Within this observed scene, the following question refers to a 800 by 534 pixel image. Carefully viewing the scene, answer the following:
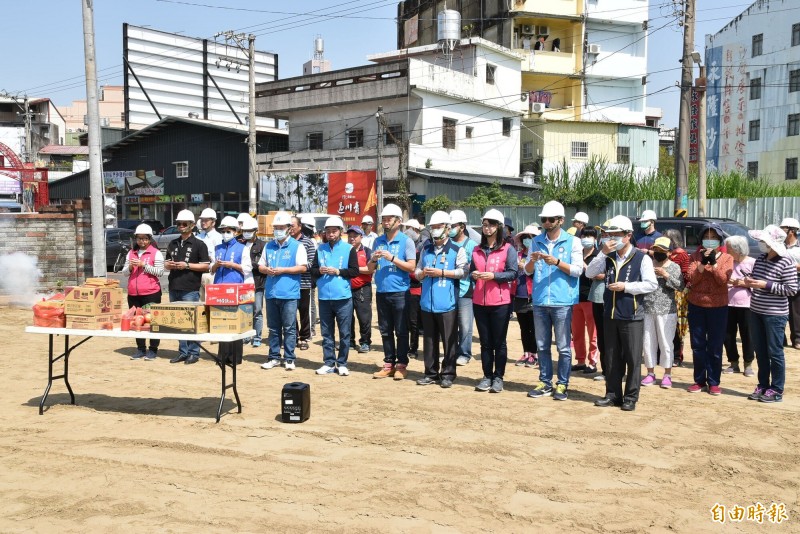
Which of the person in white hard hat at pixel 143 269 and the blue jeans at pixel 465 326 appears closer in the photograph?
the blue jeans at pixel 465 326

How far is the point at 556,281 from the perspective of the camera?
25.8 ft

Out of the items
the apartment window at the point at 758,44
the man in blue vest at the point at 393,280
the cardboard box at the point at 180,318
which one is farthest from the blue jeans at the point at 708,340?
the apartment window at the point at 758,44

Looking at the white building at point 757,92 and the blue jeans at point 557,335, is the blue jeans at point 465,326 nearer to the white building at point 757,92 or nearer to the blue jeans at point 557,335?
the blue jeans at point 557,335

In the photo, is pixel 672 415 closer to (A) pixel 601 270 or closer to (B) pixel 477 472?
(A) pixel 601 270

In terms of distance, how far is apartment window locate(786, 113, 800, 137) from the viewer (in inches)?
1658

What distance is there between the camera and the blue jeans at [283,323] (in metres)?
9.16

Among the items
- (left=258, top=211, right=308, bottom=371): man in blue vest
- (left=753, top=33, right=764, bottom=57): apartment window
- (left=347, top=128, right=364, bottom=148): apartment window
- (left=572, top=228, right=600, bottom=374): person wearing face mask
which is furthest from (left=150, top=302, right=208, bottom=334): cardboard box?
(left=753, top=33, right=764, bottom=57): apartment window

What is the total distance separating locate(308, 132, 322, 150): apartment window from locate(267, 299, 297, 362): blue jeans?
2619 cm

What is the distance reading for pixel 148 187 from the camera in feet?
135

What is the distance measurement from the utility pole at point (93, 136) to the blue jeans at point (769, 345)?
12779 millimetres

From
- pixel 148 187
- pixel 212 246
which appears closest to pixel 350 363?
pixel 212 246

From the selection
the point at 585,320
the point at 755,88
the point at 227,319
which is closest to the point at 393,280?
the point at 227,319

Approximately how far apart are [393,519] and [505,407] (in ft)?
10.1

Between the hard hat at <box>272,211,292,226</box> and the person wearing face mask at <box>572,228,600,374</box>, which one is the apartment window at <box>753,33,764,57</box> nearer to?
the person wearing face mask at <box>572,228,600,374</box>
